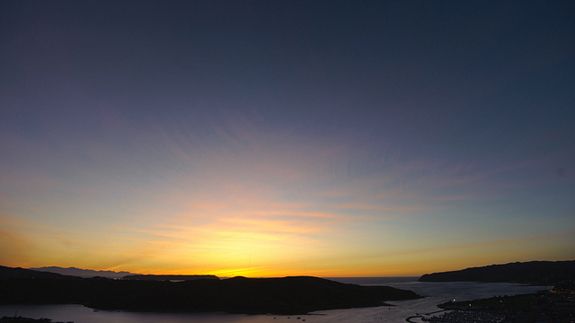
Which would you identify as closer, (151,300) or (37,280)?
(151,300)

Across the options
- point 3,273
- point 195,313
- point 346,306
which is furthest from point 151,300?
point 3,273

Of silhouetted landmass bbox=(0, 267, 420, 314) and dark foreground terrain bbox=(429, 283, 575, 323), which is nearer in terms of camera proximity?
dark foreground terrain bbox=(429, 283, 575, 323)

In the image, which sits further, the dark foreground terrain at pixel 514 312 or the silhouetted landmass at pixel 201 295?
the silhouetted landmass at pixel 201 295

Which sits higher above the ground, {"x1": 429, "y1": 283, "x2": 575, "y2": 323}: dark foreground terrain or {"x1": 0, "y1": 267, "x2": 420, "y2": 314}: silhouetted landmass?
{"x1": 0, "y1": 267, "x2": 420, "y2": 314}: silhouetted landmass

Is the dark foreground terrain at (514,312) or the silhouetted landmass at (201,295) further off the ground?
the silhouetted landmass at (201,295)

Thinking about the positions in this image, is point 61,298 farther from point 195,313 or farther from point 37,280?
point 195,313

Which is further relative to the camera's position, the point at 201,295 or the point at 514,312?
the point at 201,295

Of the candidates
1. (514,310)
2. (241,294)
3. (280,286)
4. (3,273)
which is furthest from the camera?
(3,273)

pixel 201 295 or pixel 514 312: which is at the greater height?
pixel 201 295
